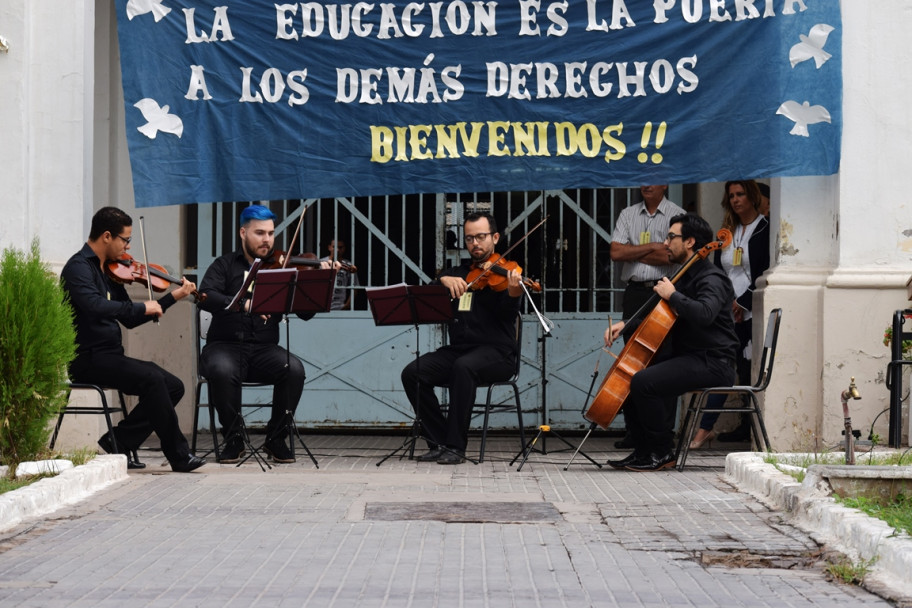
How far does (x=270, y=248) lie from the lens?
9.73m

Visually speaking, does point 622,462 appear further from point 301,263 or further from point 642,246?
point 301,263

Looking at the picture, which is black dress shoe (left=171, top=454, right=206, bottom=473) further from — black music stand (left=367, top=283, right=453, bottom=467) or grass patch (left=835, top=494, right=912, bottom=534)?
grass patch (left=835, top=494, right=912, bottom=534)

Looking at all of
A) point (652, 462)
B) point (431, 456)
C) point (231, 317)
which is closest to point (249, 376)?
point (231, 317)

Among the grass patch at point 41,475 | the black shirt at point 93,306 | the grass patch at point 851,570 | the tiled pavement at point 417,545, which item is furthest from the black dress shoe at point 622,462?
the grass patch at point 851,570

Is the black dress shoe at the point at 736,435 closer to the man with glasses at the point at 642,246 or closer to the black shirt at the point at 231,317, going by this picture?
the man with glasses at the point at 642,246

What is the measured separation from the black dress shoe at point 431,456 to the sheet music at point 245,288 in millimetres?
1642

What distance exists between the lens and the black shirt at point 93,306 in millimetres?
8812

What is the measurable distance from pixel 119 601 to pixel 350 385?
6996 mm

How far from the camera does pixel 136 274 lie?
917 centimetres

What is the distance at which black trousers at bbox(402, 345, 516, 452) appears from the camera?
947cm

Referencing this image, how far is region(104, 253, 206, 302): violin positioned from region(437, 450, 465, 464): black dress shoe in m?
2.00

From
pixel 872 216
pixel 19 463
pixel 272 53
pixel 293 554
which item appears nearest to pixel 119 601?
pixel 293 554

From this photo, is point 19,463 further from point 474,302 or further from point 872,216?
point 872,216

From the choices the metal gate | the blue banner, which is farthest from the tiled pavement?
the metal gate
